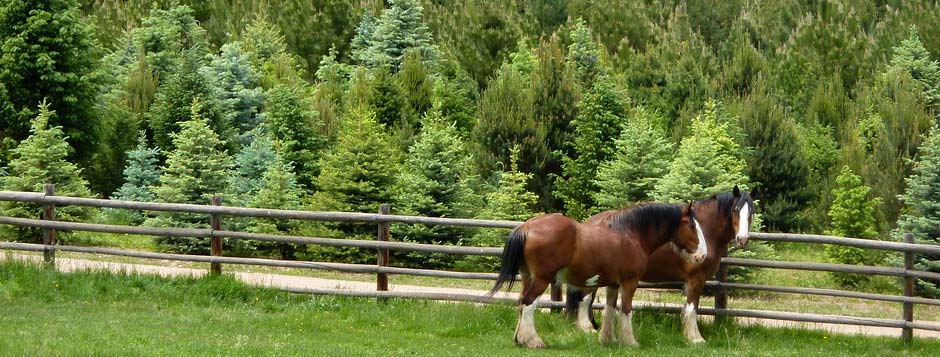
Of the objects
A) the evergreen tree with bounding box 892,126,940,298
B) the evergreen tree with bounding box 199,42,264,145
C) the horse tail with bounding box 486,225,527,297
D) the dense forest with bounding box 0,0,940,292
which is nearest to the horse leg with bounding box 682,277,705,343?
the horse tail with bounding box 486,225,527,297

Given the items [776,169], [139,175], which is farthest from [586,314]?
[139,175]

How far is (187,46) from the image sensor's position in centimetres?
4172

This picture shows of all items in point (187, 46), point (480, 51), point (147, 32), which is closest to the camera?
point (147, 32)

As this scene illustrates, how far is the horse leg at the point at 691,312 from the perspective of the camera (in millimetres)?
12656

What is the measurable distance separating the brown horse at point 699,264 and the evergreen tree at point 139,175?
47.8 feet

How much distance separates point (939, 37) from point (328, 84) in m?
18.9

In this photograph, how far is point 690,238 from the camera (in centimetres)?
1239

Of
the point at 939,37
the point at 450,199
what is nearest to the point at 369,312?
the point at 450,199

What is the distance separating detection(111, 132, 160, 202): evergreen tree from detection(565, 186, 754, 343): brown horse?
14.6 m

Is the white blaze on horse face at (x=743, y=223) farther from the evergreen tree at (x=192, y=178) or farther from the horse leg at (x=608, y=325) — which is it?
the evergreen tree at (x=192, y=178)

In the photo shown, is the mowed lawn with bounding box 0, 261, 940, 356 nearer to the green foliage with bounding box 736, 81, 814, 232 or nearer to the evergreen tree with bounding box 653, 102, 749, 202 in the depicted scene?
the evergreen tree with bounding box 653, 102, 749, 202

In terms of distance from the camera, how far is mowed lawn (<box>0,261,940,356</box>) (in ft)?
37.8

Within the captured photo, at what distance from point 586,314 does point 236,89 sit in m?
18.7

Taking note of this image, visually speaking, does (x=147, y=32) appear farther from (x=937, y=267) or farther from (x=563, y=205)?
(x=937, y=267)
